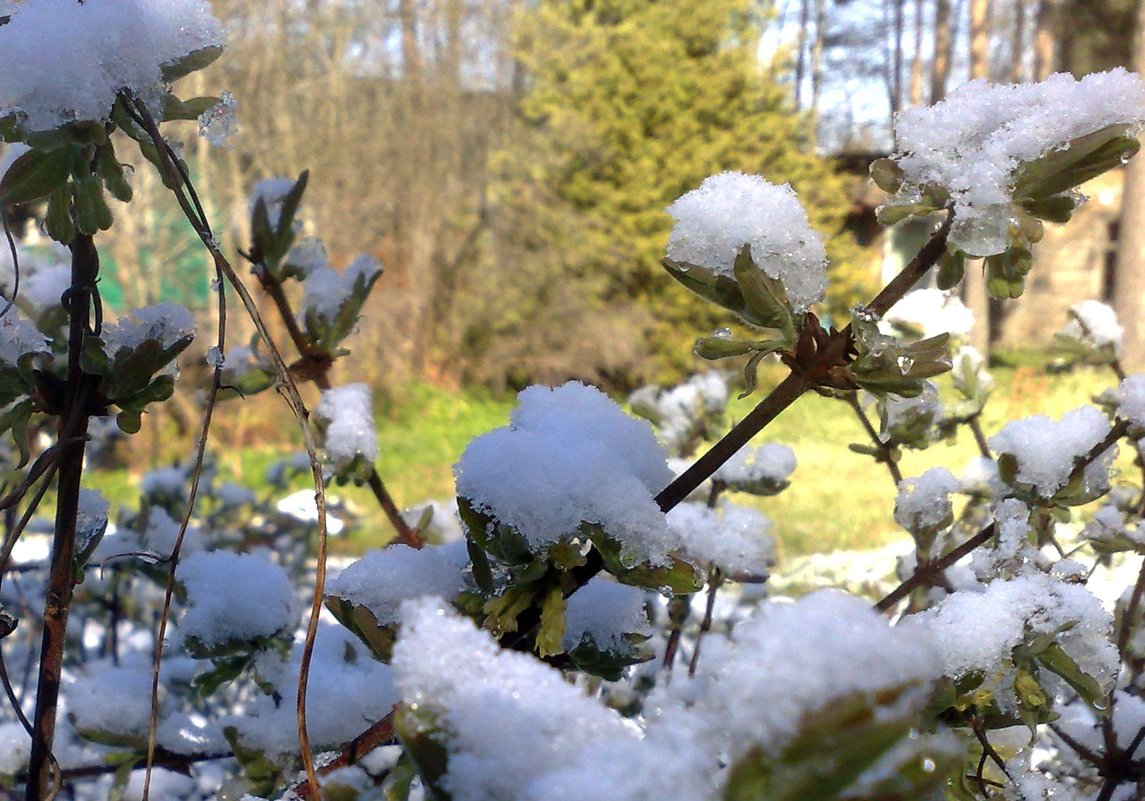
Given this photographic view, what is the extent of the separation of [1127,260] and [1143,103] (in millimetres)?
8016

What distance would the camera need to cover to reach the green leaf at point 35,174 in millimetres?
567

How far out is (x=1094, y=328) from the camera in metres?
1.36

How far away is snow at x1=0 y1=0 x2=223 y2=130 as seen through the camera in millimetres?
551

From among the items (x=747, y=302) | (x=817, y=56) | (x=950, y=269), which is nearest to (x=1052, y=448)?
(x=950, y=269)

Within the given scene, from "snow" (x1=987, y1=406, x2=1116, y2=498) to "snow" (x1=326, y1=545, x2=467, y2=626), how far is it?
0.53m

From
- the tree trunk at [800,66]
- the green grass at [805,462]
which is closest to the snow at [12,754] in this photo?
the green grass at [805,462]

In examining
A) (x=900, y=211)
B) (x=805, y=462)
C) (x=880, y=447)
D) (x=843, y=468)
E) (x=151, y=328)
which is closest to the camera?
(x=900, y=211)

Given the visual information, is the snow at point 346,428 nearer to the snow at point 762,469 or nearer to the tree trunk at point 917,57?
the snow at point 762,469

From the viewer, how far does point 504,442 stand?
536mm

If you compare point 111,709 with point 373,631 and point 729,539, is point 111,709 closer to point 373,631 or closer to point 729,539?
point 373,631

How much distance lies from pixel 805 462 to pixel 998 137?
19.6 feet

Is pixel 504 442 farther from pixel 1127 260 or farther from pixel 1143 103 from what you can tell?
pixel 1127 260

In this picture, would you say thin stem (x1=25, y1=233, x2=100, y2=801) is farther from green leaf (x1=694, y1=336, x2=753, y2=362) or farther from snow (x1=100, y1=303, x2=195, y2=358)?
green leaf (x1=694, y1=336, x2=753, y2=362)

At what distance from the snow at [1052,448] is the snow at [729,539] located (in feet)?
0.93
